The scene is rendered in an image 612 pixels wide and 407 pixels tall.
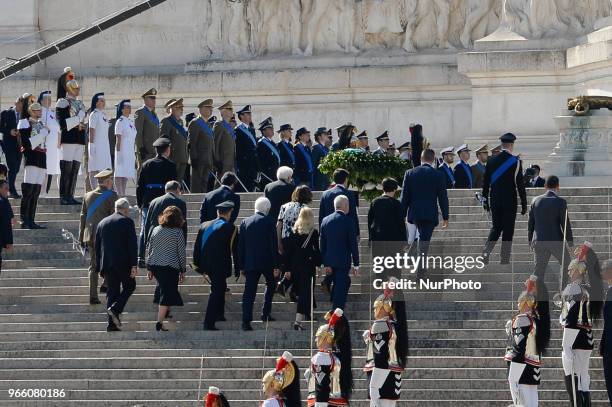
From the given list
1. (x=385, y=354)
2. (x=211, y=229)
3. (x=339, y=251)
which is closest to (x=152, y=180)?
(x=211, y=229)

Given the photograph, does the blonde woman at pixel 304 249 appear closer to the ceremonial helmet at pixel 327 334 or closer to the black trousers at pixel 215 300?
the black trousers at pixel 215 300

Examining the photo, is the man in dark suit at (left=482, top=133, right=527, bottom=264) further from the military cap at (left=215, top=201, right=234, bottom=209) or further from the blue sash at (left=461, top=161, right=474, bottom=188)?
the blue sash at (left=461, top=161, right=474, bottom=188)

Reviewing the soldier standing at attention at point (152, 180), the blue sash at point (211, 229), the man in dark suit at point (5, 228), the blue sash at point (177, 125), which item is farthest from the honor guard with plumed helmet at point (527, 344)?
the blue sash at point (177, 125)

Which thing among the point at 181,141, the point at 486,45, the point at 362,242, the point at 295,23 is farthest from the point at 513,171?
the point at 295,23

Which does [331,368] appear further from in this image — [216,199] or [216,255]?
[216,199]

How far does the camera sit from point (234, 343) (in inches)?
958

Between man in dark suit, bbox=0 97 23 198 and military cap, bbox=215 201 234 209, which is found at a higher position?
man in dark suit, bbox=0 97 23 198

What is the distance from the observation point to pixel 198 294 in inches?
1027

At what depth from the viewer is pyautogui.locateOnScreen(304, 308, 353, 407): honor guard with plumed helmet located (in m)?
21.8

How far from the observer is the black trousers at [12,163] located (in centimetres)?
3175

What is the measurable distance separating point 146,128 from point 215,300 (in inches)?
242

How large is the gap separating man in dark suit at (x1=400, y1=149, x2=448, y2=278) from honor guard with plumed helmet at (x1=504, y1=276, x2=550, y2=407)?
2.75 metres

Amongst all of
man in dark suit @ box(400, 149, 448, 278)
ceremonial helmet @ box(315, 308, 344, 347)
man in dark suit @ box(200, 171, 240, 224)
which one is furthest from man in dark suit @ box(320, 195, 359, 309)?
ceremonial helmet @ box(315, 308, 344, 347)

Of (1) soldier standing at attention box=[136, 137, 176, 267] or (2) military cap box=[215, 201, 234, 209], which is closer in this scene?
(2) military cap box=[215, 201, 234, 209]
